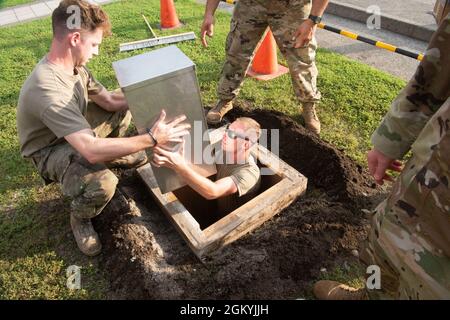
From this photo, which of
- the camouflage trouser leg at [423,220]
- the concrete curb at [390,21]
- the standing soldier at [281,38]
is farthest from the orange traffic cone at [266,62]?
the camouflage trouser leg at [423,220]

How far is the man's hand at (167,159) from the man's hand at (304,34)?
1.72 metres

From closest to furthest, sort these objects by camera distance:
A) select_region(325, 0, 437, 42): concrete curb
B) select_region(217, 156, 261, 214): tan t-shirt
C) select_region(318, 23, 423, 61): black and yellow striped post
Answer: select_region(217, 156, 261, 214): tan t-shirt → select_region(318, 23, 423, 61): black and yellow striped post → select_region(325, 0, 437, 42): concrete curb

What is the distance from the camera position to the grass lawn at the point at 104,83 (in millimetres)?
2789

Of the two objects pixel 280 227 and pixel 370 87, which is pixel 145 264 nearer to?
pixel 280 227

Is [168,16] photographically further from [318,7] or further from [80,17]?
[80,17]

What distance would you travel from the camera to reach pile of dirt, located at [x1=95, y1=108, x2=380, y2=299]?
8.30 ft

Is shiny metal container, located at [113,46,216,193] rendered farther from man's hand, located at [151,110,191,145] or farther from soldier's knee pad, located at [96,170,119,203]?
soldier's knee pad, located at [96,170,119,203]

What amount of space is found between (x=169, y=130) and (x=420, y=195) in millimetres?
1475

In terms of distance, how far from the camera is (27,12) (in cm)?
766

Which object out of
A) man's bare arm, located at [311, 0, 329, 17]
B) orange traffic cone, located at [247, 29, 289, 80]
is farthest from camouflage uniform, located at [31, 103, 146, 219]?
orange traffic cone, located at [247, 29, 289, 80]

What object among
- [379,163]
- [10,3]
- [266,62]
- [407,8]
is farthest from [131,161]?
[10,3]

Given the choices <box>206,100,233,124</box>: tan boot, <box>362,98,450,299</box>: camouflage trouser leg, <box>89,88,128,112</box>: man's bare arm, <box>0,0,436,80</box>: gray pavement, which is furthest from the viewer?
<box>0,0,436,80</box>: gray pavement

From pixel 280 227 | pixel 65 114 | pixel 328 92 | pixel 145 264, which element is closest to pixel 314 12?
pixel 328 92

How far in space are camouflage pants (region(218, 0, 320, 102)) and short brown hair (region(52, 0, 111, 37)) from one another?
4.97 feet
